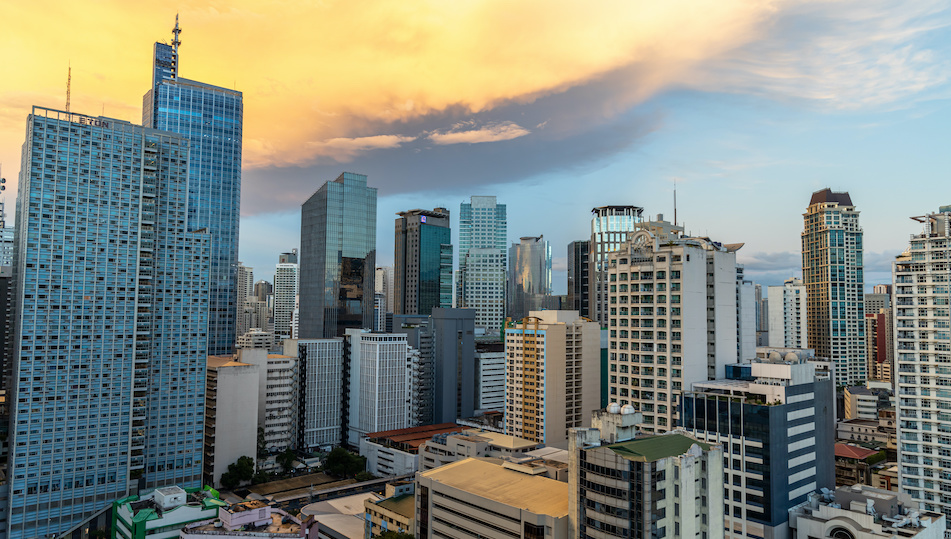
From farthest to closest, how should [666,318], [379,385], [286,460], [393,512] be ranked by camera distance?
1. [379,385]
2. [286,460]
3. [666,318]
4. [393,512]

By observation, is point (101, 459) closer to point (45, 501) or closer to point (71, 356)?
point (45, 501)

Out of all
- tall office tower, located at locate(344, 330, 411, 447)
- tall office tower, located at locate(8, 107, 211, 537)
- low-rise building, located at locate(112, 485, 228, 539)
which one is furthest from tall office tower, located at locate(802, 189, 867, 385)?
low-rise building, located at locate(112, 485, 228, 539)

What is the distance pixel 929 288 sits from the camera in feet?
286

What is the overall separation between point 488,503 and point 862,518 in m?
41.2

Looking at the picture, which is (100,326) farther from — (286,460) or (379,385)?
(379,385)

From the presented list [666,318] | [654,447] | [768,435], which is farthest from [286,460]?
[768,435]

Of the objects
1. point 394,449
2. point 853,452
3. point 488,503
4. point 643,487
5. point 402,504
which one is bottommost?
point 394,449

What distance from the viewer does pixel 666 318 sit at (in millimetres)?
84375

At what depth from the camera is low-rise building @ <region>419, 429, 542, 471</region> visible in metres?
97.7

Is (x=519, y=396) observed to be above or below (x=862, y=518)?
above

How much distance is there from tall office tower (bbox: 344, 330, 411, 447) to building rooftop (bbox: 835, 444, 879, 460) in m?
96.7

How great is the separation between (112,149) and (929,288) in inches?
5291

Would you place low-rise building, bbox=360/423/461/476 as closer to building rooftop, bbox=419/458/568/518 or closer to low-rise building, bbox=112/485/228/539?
low-rise building, bbox=112/485/228/539

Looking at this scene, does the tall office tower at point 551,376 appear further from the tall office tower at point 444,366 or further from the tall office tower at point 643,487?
the tall office tower at point 643,487
